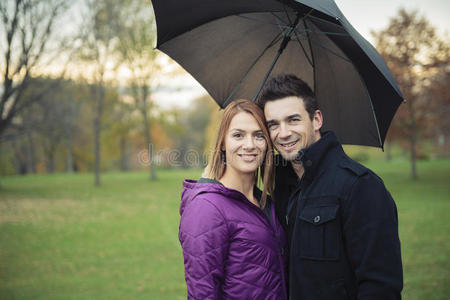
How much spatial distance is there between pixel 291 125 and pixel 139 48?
85.9 feet

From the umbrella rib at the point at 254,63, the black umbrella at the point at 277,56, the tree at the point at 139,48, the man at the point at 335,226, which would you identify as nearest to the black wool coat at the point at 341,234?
the man at the point at 335,226

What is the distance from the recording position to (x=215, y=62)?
3752mm

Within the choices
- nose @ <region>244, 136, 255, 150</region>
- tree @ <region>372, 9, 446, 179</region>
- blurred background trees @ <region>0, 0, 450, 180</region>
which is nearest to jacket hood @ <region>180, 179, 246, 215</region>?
nose @ <region>244, 136, 255, 150</region>

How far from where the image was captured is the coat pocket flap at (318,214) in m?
2.09

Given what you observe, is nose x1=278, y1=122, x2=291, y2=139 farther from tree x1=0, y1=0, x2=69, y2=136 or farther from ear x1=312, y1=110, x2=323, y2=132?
tree x1=0, y1=0, x2=69, y2=136

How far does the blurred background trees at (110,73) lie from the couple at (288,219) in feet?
4.84

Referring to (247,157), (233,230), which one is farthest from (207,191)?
(247,157)

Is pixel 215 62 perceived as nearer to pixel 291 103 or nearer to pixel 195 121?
pixel 291 103

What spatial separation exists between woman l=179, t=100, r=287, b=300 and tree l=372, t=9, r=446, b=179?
1995cm

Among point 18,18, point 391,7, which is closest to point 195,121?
point 391,7

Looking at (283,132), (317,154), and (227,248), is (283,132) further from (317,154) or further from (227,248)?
(227,248)

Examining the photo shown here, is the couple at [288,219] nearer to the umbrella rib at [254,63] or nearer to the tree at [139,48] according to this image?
the umbrella rib at [254,63]

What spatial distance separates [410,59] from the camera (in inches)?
795

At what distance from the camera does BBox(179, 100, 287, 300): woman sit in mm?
2156
